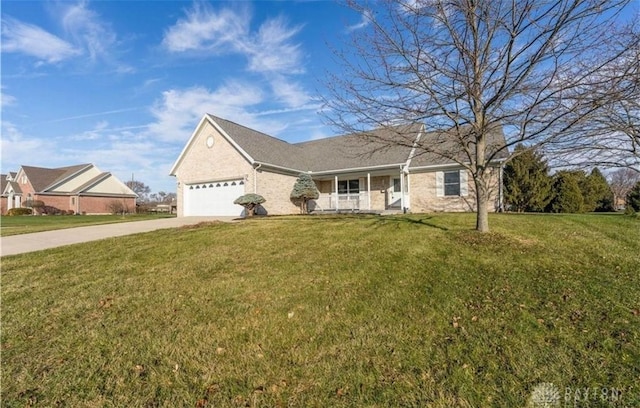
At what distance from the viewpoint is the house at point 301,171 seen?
16281 mm

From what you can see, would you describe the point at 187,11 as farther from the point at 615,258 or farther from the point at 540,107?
the point at 615,258

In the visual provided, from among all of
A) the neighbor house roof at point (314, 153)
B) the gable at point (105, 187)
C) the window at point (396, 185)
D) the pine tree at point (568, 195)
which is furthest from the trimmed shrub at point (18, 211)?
the pine tree at point (568, 195)

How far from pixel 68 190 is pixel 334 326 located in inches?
1860

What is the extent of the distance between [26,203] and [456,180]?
4793 cm

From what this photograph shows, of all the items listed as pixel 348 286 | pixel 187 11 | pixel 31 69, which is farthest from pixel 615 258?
pixel 31 69

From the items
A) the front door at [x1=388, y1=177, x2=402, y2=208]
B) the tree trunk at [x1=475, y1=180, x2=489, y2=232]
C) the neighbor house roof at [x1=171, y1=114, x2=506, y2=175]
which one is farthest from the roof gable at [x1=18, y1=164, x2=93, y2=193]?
the tree trunk at [x1=475, y1=180, x2=489, y2=232]

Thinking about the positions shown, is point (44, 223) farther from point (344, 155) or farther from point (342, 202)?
point (344, 155)

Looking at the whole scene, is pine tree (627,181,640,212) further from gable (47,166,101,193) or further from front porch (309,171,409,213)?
gable (47,166,101,193)

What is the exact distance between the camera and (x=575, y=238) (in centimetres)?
667

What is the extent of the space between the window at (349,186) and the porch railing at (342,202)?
983 mm

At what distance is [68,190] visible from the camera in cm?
3756

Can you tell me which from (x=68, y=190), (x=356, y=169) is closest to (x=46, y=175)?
(x=68, y=190)

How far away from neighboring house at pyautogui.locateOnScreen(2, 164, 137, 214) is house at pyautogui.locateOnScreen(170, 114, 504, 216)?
23898 millimetres

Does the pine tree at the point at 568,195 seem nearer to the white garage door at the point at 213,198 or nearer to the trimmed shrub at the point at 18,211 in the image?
the white garage door at the point at 213,198
